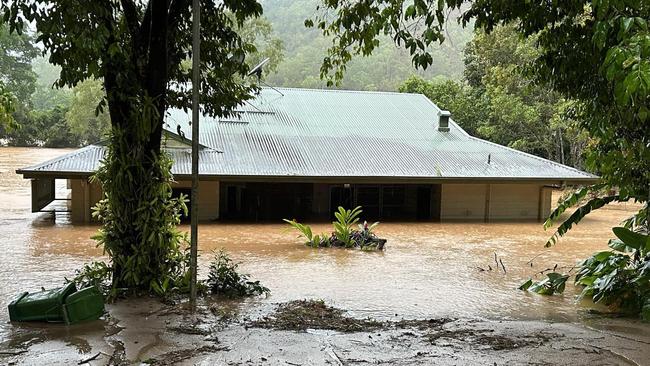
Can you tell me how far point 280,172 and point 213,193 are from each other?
265 cm

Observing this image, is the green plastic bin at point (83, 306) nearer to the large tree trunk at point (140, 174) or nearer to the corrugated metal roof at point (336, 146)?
the large tree trunk at point (140, 174)

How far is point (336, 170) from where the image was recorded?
19.0m

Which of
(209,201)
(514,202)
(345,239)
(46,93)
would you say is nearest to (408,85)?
(514,202)

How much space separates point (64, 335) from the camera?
5668mm

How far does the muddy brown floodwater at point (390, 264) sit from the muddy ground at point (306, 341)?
0.35 m

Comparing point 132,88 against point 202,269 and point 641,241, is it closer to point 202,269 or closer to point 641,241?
point 202,269

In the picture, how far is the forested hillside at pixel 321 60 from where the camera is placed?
195ft

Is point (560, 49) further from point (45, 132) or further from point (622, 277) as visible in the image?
point (45, 132)

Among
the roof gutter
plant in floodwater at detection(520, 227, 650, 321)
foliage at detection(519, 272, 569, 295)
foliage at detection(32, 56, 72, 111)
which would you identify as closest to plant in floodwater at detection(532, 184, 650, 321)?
plant in floodwater at detection(520, 227, 650, 321)

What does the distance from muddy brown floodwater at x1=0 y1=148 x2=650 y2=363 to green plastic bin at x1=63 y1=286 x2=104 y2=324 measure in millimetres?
378

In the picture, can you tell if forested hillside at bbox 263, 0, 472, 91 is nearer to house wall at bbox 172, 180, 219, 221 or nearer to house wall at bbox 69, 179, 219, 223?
house wall at bbox 172, 180, 219, 221

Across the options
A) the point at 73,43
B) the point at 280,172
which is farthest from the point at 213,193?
the point at 73,43

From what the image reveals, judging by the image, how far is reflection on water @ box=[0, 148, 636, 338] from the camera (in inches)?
352

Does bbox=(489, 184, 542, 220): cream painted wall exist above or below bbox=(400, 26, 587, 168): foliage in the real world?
below
